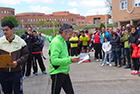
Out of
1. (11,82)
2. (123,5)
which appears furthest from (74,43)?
(123,5)

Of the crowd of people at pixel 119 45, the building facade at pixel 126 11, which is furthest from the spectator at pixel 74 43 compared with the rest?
the building facade at pixel 126 11

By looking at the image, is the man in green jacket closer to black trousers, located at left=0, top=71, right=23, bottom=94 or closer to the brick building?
black trousers, located at left=0, top=71, right=23, bottom=94

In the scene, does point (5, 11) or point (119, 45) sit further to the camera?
point (5, 11)

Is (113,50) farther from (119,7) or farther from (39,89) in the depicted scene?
(119,7)

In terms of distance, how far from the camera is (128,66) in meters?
7.66

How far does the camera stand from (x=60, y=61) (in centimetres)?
281

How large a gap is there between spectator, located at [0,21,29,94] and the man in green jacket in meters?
0.72

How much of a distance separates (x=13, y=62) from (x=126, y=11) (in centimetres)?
3114

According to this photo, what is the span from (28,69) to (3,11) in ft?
314

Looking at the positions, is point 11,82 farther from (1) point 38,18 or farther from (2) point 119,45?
(1) point 38,18

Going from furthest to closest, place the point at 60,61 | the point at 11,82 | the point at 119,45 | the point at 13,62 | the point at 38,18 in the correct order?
1. the point at 38,18
2. the point at 119,45
3. the point at 11,82
4. the point at 13,62
5. the point at 60,61

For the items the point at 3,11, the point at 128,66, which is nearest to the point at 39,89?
the point at 128,66

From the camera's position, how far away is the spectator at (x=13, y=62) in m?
3.09

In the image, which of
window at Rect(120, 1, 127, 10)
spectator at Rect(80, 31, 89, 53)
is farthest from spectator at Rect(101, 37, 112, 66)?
window at Rect(120, 1, 127, 10)
